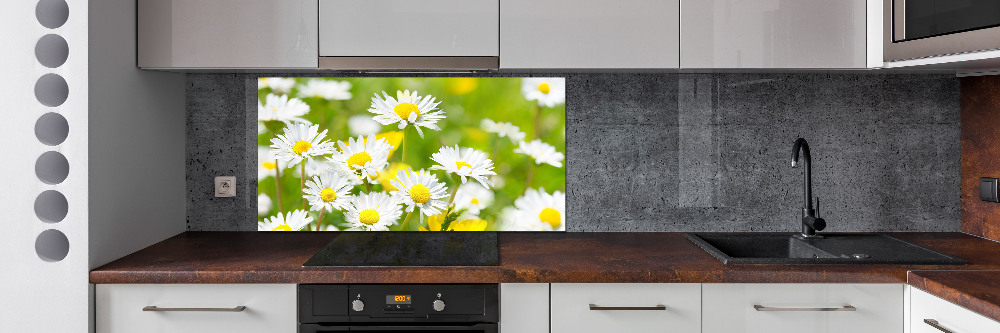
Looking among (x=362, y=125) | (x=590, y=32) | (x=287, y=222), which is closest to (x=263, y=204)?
(x=287, y=222)

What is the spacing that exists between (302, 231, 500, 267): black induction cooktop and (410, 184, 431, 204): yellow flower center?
0.38ft

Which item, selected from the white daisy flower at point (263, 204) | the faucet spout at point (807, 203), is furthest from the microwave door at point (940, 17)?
the white daisy flower at point (263, 204)

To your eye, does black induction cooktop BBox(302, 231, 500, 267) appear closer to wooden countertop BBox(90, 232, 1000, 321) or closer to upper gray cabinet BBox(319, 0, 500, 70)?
wooden countertop BBox(90, 232, 1000, 321)

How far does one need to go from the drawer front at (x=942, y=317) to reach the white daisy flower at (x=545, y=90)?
46.9 inches

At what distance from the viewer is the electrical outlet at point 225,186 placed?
8.00ft

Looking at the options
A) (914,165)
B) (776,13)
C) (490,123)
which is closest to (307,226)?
(490,123)

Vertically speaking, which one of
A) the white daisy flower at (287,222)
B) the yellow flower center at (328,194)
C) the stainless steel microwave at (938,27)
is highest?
the stainless steel microwave at (938,27)

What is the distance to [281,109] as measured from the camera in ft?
7.98

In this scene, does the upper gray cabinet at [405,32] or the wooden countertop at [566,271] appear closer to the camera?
the wooden countertop at [566,271]

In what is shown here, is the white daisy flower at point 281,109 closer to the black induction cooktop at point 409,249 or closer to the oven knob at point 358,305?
the black induction cooktop at point 409,249

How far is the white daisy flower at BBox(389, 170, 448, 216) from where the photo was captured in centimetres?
245
